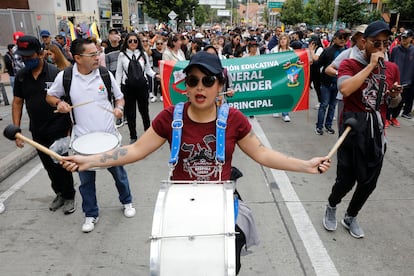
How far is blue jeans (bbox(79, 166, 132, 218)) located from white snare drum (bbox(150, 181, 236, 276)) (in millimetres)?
1901

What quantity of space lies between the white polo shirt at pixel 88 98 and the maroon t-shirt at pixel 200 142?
5.05 ft

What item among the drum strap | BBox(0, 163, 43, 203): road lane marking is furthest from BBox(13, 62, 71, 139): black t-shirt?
the drum strap

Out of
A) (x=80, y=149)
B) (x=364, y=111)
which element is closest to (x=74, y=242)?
(x=80, y=149)

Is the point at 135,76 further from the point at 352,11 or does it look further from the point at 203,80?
the point at 352,11

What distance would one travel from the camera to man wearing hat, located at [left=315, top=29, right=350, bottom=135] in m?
6.92

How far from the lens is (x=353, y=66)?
10.6ft

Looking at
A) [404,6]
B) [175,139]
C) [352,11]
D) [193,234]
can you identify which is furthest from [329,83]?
[352,11]

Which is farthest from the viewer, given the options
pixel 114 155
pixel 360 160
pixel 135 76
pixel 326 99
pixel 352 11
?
pixel 352 11

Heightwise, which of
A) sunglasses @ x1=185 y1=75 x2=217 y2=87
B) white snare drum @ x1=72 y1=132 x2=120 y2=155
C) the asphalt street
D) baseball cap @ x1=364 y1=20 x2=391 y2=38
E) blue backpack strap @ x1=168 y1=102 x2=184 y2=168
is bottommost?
the asphalt street

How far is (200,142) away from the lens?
7.59 ft

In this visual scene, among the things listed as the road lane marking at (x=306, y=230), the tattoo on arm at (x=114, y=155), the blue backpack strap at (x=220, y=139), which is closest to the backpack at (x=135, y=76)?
the road lane marking at (x=306, y=230)

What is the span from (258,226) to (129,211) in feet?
4.69

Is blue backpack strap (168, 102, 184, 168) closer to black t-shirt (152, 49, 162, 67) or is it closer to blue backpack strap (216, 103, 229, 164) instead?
blue backpack strap (216, 103, 229, 164)

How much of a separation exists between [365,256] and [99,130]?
282 cm
